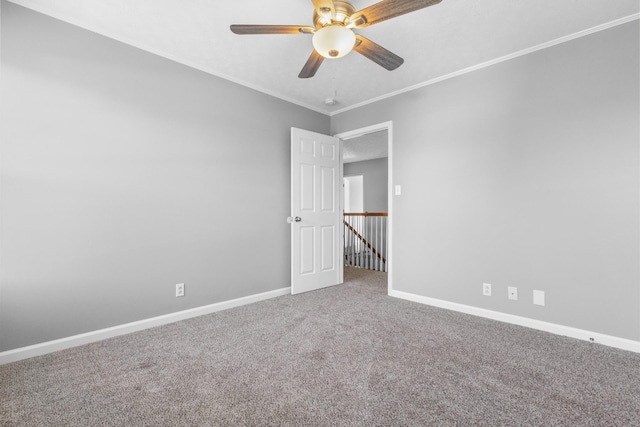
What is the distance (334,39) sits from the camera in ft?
5.80

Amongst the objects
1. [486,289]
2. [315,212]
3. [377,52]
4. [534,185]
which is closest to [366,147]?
[315,212]

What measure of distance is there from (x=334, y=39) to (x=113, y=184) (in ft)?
6.71

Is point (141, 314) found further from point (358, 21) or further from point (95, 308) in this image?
point (358, 21)

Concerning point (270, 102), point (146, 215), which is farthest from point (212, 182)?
point (270, 102)

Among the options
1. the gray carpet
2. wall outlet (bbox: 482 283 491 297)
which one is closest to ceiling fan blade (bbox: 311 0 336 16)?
the gray carpet

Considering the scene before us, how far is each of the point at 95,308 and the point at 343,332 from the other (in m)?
1.99

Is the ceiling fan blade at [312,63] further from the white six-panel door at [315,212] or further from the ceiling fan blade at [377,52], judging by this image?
the white six-panel door at [315,212]

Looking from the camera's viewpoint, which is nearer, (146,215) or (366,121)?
(146,215)

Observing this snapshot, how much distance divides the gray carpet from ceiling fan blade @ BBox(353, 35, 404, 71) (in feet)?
6.95

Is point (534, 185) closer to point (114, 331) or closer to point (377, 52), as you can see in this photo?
point (377, 52)

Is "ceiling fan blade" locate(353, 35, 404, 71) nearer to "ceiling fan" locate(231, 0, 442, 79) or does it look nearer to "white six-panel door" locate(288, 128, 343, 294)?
"ceiling fan" locate(231, 0, 442, 79)

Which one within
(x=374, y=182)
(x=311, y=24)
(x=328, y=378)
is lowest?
(x=328, y=378)

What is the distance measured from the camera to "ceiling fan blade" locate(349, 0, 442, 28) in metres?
1.56

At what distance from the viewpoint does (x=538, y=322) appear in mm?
2467
